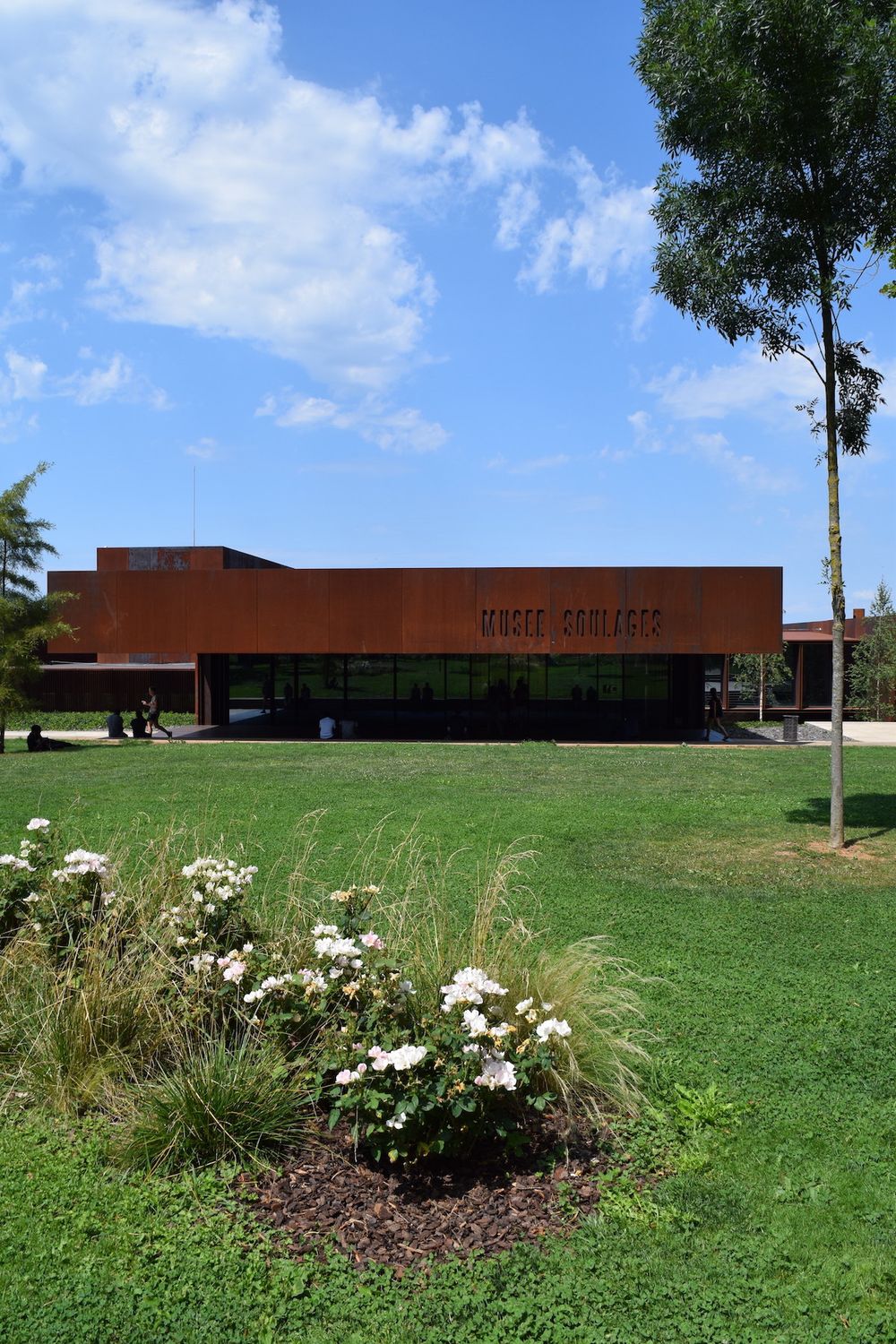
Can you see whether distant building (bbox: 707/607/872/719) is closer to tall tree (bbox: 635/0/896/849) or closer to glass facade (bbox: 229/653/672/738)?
glass facade (bbox: 229/653/672/738)

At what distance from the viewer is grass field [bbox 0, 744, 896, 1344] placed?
318 centimetres

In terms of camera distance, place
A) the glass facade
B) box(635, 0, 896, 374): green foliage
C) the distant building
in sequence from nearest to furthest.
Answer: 1. box(635, 0, 896, 374): green foliage
2. the glass facade
3. the distant building

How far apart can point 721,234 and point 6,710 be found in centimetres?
1894

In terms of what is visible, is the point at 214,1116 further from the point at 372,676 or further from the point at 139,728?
the point at 372,676

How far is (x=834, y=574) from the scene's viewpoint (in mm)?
11367

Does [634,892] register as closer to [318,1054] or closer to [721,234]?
[318,1054]

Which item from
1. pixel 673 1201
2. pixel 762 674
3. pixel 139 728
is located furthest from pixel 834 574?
pixel 762 674

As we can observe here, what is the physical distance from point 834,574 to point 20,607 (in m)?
19.2

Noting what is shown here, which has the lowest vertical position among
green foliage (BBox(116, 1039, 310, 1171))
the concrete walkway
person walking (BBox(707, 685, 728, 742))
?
green foliage (BBox(116, 1039, 310, 1171))

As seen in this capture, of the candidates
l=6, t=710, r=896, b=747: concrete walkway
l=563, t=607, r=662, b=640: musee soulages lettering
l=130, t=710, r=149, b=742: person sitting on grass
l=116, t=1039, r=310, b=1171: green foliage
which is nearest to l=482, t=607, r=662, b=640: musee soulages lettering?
Answer: l=563, t=607, r=662, b=640: musee soulages lettering

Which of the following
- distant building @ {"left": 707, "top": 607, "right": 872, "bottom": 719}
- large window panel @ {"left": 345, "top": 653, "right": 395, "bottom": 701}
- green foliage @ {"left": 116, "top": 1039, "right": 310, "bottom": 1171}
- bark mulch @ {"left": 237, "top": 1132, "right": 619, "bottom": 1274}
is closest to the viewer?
bark mulch @ {"left": 237, "top": 1132, "right": 619, "bottom": 1274}

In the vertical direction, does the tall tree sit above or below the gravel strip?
above

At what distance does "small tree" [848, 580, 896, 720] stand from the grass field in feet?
91.8

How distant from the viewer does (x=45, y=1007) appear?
4.71 meters
